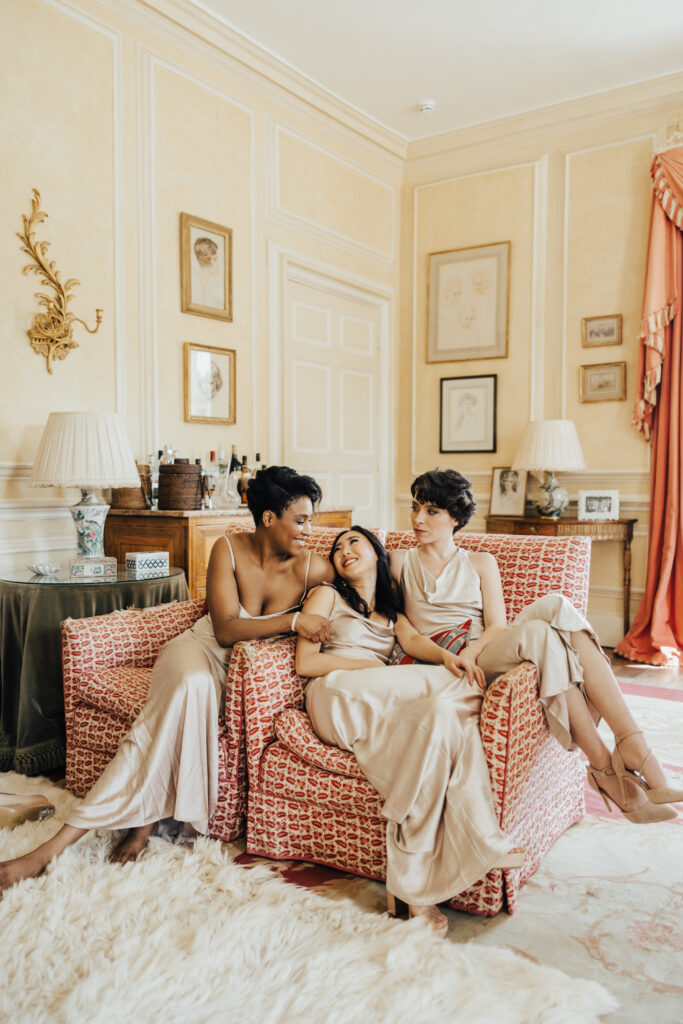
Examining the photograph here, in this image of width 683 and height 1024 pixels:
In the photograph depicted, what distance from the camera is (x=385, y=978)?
1620 mm

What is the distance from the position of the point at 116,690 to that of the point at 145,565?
2.47 feet

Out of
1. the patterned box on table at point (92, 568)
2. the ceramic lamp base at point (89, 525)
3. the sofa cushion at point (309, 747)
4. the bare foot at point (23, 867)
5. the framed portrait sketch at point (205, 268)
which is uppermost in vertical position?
the framed portrait sketch at point (205, 268)

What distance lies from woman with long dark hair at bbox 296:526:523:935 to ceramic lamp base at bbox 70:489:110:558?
1262 mm

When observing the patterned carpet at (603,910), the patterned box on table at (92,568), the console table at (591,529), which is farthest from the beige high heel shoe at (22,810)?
the console table at (591,529)

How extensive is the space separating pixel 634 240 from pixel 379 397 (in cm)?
195

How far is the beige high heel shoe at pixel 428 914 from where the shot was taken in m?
1.79

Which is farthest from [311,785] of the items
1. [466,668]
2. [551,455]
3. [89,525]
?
[551,455]

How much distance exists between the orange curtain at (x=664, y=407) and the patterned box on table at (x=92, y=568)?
3.15 metres

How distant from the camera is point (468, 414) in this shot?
5.56m

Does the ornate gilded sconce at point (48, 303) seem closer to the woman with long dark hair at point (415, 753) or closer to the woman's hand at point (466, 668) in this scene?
the woman with long dark hair at point (415, 753)

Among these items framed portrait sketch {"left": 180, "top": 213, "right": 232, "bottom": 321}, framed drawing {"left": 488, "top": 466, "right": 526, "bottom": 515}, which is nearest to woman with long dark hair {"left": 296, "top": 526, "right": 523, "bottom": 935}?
framed portrait sketch {"left": 180, "top": 213, "right": 232, "bottom": 321}

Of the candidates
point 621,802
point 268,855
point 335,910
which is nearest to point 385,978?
point 335,910

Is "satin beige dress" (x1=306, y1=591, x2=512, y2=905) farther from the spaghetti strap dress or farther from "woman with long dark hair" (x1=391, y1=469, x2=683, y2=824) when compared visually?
the spaghetti strap dress

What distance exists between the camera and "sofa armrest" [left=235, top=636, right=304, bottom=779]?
2160mm
